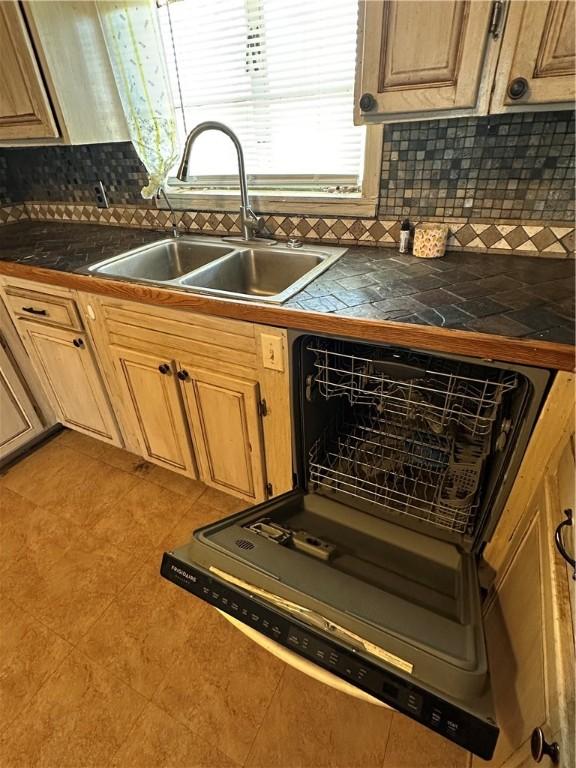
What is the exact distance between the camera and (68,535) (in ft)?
5.20

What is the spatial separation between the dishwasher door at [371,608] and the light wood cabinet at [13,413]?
1.43 meters

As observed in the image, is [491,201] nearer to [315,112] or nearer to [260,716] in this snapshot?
[315,112]

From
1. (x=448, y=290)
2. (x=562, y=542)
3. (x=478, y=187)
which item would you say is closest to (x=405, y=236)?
(x=478, y=187)

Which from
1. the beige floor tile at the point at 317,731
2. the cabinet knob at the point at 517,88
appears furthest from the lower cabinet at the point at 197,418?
the cabinet knob at the point at 517,88

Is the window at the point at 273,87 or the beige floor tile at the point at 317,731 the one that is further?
the window at the point at 273,87

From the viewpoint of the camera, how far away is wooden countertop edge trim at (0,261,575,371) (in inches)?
30.9

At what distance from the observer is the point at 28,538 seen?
5.19 ft

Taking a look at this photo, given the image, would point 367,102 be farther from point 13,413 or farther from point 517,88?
point 13,413

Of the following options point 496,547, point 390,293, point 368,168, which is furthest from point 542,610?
point 368,168

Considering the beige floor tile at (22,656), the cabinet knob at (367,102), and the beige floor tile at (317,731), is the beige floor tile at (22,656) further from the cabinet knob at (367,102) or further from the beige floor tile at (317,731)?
the cabinet knob at (367,102)

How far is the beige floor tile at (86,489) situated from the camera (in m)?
1.68

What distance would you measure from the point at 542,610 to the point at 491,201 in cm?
118

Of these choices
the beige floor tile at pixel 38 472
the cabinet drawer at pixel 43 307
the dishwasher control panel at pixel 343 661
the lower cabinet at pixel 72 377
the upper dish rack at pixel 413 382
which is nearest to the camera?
the dishwasher control panel at pixel 343 661

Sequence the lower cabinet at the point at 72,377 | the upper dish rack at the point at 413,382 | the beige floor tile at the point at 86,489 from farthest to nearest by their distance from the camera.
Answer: the beige floor tile at the point at 86,489
the lower cabinet at the point at 72,377
the upper dish rack at the point at 413,382
